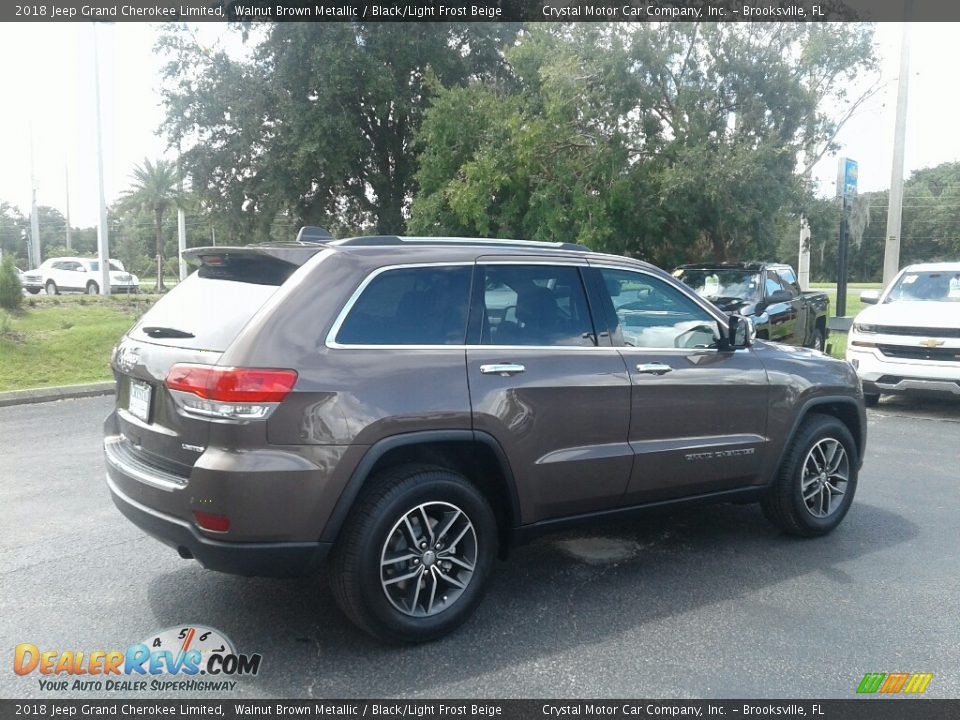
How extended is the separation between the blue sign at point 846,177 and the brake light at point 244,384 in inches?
629

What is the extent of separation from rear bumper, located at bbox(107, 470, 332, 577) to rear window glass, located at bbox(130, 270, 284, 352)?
80 cm

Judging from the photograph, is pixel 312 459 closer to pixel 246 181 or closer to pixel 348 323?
pixel 348 323

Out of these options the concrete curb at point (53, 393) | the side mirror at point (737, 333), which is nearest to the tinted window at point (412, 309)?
the side mirror at point (737, 333)

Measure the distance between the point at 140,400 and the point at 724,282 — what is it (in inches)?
417

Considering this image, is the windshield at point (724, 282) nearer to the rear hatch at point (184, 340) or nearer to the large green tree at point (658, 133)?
the large green tree at point (658, 133)

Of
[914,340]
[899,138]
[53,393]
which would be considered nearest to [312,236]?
[53,393]

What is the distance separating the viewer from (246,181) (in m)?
23.0

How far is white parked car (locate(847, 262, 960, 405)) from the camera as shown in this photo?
32.3ft

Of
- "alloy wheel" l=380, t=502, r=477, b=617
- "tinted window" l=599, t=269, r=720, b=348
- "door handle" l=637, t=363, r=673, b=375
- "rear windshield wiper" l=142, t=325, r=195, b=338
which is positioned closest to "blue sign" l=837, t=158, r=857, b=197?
"tinted window" l=599, t=269, r=720, b=348

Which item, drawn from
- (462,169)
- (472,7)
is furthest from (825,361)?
(472,7)

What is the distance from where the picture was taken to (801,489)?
17.5ft

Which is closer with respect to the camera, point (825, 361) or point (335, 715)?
point (335, 715)

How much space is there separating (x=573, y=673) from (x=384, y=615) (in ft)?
2.80

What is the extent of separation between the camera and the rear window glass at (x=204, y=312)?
378 cm
